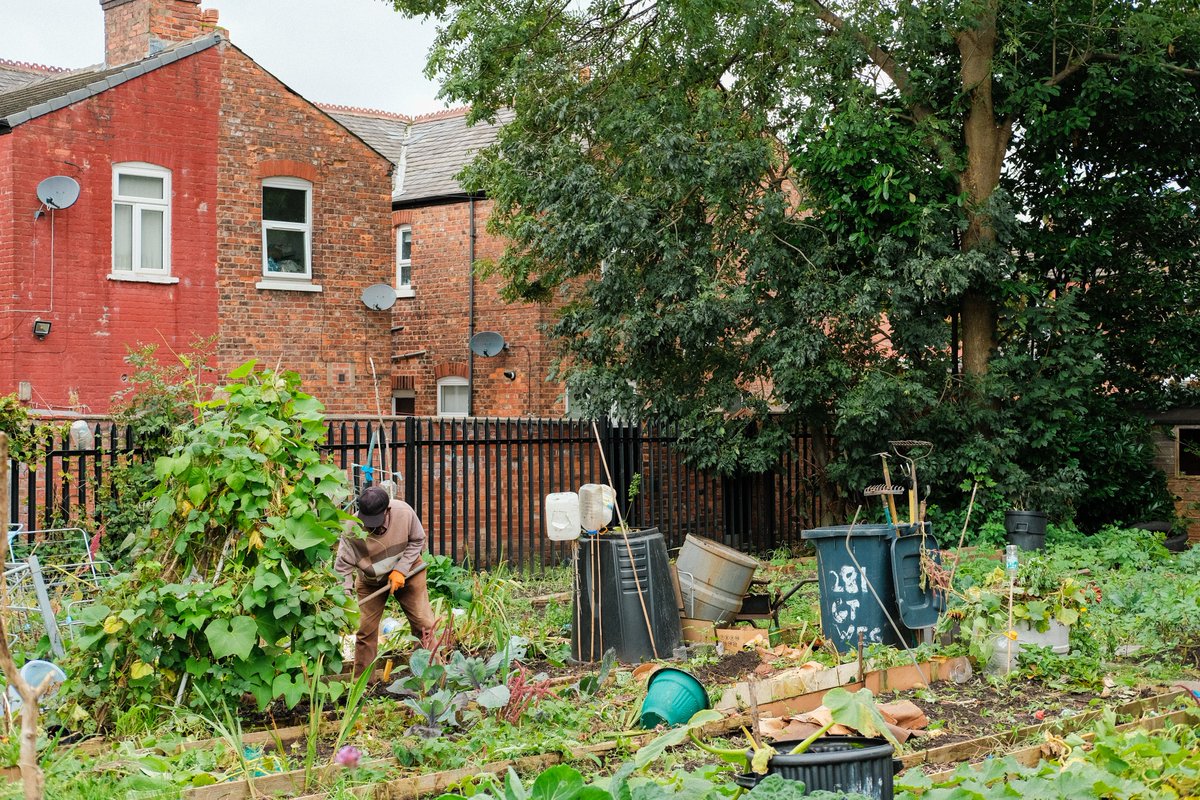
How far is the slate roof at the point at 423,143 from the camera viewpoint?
21.6 m

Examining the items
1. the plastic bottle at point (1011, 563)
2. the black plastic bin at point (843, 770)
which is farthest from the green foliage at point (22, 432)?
the plastic bottle at point (1011, 563)

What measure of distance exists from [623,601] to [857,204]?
726 centimetres

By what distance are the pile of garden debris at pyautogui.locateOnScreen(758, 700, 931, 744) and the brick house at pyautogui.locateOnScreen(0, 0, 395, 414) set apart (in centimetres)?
1097

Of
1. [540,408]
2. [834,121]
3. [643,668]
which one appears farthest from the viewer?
[540,408]

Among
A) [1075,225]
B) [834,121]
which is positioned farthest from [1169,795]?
[1075,225]

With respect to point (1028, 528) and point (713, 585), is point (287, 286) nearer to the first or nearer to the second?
point (713, 585)

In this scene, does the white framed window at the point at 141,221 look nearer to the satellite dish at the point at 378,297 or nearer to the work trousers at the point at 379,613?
the satellite dish at the point at 378,297

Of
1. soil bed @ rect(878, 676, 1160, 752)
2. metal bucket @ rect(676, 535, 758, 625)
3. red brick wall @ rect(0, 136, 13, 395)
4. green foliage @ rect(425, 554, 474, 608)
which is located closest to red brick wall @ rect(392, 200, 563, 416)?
red brick wall @ rect(0, 136, 13, 395)

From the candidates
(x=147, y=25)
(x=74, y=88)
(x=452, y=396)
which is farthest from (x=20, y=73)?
(x=452, y=396)

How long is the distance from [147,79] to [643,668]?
12271 millimetres

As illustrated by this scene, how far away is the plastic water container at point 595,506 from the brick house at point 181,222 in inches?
327

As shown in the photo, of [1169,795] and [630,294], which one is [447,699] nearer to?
[1169,795]

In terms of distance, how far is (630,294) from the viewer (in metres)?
14.3

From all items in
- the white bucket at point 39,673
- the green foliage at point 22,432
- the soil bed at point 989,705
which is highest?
the green foliage at point 22,432
